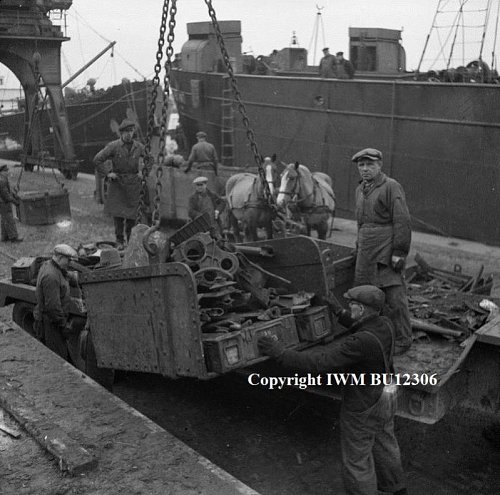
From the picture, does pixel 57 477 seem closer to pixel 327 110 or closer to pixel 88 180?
pixel 327 110

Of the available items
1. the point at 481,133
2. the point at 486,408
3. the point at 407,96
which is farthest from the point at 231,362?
the point at 407,96

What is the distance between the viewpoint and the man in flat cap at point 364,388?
4.78 meters

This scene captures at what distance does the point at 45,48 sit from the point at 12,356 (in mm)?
15665

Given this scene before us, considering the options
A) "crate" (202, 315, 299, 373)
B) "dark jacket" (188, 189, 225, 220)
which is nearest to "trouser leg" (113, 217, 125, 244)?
"dark jacket" (188, 189, 225, 220)

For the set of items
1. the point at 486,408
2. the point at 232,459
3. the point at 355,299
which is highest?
the point at 355,299

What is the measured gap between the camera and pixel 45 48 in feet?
66.8

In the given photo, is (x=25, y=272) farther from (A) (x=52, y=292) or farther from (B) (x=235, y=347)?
(B) (x=235, y=347)

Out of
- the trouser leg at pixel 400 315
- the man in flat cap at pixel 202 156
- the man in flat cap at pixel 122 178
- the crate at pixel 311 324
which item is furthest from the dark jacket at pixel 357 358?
the man in flat cap at pixel 202 156

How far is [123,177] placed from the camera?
41.5 ft

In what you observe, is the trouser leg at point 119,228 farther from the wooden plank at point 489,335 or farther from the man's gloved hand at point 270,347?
the wooden plank at point 489,335

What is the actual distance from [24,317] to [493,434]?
5721 mm

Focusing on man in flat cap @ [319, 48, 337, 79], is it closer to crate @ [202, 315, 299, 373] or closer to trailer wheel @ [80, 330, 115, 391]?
trailer wheel @ [80, 330, 115, 391]

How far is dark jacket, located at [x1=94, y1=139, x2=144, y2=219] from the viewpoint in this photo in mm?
12352

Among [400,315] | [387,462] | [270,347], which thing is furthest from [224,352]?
[400,315]
